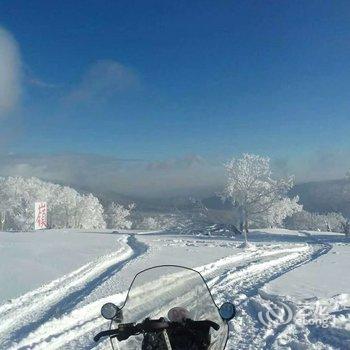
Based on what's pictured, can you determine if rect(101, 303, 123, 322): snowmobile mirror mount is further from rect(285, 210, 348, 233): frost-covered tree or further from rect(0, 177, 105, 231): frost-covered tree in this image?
rect(285, 210, 348, 233): frost-covered tree

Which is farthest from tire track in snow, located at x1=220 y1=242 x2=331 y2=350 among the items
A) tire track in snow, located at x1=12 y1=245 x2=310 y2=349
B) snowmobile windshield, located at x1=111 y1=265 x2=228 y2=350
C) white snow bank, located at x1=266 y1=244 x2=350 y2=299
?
snowmobile windshield, located at x1=111 y1=265 x2=228 y2=350

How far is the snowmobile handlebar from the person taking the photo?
3549mm

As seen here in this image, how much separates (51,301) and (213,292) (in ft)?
11.5

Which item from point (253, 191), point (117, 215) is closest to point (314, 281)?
point (253, 191)

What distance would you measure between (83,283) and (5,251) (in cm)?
914

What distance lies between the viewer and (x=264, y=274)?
13383mm

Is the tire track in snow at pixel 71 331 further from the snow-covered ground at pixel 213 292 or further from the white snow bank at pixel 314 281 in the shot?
the white snow bank at pixel 314 281

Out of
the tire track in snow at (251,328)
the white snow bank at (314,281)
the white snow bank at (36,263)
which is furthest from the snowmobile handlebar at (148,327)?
the white snow bank at (36,263)

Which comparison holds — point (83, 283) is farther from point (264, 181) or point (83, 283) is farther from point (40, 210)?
point (264, 181)

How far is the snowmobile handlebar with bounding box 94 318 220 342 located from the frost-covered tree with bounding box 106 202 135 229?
81443 mm

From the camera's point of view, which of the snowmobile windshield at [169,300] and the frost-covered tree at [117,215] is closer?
the snowmobile windshield at [169,300]

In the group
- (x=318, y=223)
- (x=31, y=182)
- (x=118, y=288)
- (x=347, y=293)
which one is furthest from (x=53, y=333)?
(x=318, y=223)

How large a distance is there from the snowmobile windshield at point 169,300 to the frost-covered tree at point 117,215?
80.7m

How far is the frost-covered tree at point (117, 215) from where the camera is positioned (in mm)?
85625
